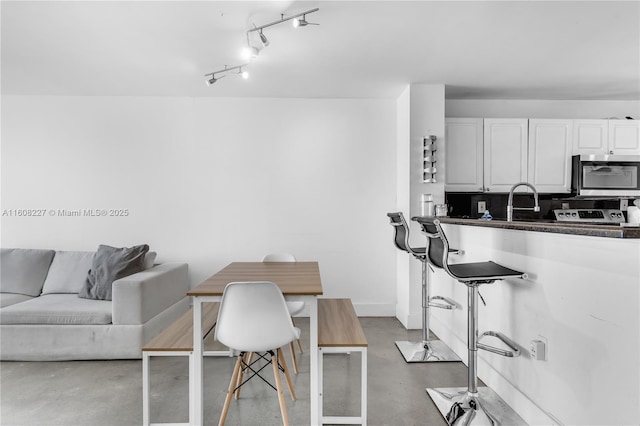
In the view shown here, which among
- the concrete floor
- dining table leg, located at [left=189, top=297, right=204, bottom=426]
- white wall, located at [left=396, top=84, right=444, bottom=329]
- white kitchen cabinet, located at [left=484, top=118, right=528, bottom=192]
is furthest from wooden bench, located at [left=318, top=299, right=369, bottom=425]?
white kitchen cabinet, located at [left=484, top=118, right=528, bottom=192]

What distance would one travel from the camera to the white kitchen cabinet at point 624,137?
3971 mm

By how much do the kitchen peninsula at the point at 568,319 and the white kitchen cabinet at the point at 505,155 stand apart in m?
1.77

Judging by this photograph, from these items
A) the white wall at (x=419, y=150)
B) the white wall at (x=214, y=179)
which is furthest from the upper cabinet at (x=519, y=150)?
the white wall at (x=214, y=179)

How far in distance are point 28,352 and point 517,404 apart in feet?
12.3

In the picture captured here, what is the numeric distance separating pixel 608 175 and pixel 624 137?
0.56 meters

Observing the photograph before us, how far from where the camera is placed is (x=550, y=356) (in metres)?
1.80

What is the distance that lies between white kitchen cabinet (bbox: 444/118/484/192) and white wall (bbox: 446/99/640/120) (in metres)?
0.42

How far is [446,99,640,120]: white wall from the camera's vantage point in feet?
13.9

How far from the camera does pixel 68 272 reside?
3527 millimetres

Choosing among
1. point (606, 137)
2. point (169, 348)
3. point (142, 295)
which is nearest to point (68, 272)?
point (142, 295)

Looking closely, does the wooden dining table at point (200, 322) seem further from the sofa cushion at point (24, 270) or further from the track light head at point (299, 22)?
the sofa cushion at point (24, 270)

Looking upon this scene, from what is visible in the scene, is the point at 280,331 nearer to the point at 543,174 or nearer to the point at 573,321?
the point at 573,321

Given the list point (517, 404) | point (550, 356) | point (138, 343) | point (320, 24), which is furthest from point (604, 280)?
point (138, 343)

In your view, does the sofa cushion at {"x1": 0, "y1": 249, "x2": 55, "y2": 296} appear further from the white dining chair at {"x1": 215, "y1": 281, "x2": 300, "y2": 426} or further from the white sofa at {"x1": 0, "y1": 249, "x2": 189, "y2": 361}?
the white dining chair at {"x1": 215, "y1": 281, "x2": 300, "y2": 426}
